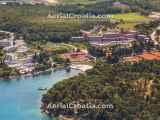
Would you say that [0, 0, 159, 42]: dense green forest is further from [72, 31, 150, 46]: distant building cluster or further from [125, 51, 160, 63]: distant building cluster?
[125, 51, 160, 63]: distant building cluster

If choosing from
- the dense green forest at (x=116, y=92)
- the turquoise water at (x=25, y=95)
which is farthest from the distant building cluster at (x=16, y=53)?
the dense green forest at (x=116, y=92)

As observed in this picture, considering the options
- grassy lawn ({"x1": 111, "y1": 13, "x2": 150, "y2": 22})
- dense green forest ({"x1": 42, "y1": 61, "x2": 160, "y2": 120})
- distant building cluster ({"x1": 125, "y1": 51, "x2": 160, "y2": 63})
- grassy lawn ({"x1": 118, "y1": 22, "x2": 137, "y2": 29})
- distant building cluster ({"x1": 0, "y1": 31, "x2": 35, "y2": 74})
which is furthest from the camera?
grassy lawn ({"x1": 111, "y1": 13, "x2": 150, "y2": 22})

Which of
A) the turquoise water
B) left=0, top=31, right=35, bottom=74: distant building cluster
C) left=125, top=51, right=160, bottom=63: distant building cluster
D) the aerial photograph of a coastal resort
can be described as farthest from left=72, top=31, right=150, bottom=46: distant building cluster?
the turquoise water

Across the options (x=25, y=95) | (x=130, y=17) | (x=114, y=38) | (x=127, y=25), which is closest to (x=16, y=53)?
(x=114, y=38)

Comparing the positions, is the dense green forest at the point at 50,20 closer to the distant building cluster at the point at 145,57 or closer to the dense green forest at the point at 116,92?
the distant building cluster at the point at 145,57

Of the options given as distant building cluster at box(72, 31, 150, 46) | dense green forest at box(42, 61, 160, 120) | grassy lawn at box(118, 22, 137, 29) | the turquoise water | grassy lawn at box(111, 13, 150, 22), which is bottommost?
the turquoise water

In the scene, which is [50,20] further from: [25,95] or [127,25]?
[25,95]
